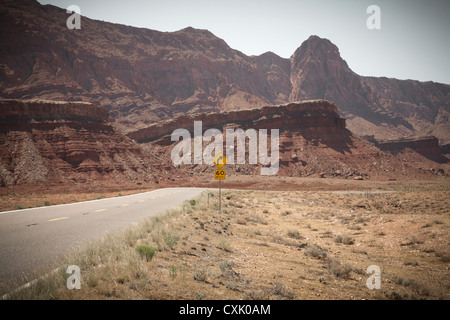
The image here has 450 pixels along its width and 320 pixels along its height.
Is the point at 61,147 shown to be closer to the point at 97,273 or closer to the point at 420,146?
the point at 97,273

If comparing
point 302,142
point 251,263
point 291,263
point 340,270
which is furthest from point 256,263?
point 302,142

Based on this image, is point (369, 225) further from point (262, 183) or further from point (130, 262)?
point (262, 183)

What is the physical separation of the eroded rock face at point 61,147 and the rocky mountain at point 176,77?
54454 millimetres

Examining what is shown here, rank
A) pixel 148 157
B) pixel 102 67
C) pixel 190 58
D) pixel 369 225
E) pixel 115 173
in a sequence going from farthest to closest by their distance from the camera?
pixel 190 58 < pixel 102 67 < pixel 148 157 < pixel 115 173 < pixel 369 225

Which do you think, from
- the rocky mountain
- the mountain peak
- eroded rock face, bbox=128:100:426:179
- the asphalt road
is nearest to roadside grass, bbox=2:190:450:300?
the asphalt road

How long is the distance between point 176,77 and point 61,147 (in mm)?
103427

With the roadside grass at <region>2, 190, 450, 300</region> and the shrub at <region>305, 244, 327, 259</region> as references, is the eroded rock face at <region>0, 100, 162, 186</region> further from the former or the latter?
the shrub at <region>305, 244, 327, 259</region>

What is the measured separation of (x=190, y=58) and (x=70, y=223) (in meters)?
149

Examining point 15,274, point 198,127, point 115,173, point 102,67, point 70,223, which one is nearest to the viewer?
point 15,274

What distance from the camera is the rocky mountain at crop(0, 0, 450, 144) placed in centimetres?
10406

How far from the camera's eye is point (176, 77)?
13775 centimetres

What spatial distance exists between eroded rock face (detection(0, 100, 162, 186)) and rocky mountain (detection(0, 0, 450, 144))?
54.5 meters

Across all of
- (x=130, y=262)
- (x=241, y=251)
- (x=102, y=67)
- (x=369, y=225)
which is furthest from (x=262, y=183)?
(x=102, y=67)
